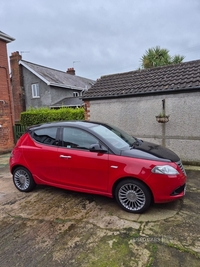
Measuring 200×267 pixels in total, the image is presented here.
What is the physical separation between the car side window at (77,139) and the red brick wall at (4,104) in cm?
656

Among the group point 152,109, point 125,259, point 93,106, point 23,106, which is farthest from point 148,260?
point 23,106

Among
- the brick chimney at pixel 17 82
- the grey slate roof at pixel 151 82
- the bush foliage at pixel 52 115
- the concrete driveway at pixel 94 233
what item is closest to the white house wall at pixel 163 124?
the grey slate roof at pixel 151 82

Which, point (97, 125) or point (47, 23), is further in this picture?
point (47, 23)

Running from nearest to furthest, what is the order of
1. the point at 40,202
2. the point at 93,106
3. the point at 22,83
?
1. the point at 40,202
2. the point at 93,106
3. the point at 22,83

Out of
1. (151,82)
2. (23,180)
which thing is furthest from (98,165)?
(151,82)

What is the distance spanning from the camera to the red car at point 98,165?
10.0 ft

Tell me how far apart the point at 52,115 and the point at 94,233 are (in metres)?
9.47

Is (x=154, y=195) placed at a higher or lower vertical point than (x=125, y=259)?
higher

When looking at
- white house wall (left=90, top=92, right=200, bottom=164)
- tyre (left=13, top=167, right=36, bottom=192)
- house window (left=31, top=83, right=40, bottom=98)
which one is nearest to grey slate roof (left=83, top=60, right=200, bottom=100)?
white house wall (left=90, top=92, right=200, bottom=164)

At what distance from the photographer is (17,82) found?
1881 centimetres

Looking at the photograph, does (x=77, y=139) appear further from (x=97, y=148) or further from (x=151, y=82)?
(x=151, y=82)

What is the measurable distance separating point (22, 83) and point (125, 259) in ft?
65.0

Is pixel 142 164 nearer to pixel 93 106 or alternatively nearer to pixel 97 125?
pixel 97 125

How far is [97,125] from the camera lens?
409 centimetres
